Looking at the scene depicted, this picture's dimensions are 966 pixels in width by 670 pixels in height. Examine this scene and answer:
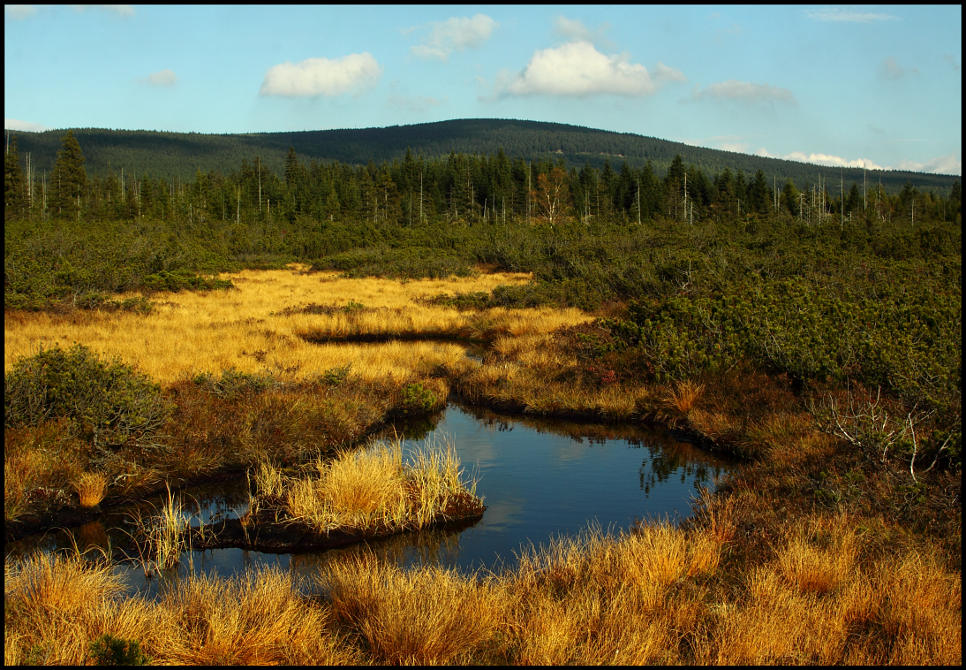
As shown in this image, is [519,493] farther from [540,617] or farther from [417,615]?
[417,615]

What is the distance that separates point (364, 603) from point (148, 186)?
93596 millimetres

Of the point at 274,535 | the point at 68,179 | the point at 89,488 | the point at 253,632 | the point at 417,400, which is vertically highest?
the point at 68,179

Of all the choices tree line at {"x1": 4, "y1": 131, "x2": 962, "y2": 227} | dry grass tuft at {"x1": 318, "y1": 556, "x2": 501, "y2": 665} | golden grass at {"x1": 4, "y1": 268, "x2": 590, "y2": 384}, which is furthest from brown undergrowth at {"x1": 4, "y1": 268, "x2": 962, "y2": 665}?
tree line at {"x1": 4, "y1": 131, "x2": 962, "y2": 227}

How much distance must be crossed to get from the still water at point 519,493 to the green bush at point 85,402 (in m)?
1.14

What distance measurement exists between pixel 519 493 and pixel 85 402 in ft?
20.2

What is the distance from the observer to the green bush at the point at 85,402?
31.9ft

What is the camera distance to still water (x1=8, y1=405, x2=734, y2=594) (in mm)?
7941

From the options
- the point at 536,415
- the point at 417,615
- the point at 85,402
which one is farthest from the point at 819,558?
the point at 85,402

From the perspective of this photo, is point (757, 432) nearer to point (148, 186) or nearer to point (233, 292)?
point (233, 292)

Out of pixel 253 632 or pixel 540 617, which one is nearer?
pixel 253 632

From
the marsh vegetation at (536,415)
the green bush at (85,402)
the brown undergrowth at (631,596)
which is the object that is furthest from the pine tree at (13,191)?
the brown undergrowth at (631,596)

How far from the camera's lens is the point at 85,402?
9.98 m

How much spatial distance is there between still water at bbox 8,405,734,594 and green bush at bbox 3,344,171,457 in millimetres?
1143

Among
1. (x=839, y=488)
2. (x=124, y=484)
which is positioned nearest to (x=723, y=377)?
(x=839, y=488)
